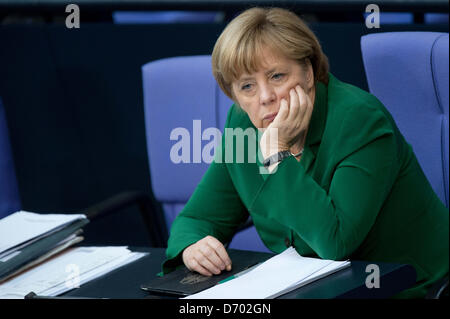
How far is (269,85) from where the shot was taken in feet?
4.69

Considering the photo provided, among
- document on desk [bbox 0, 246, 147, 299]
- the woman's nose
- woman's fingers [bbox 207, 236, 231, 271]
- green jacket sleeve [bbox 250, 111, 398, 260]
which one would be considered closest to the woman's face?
the woman's nose

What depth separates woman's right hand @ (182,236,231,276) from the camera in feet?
4.66

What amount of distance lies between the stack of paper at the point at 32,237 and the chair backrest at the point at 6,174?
0.26 ft

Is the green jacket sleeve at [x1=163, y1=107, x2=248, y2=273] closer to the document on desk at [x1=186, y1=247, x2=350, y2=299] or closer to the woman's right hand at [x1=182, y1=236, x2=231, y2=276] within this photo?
the woman's right hand at [x1=182, y1=236, x2=231, y2=276]

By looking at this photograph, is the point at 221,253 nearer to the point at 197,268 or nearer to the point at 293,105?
the point at 197,268

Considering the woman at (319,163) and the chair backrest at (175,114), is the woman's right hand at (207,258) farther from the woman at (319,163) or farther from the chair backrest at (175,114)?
A: the chair backrest at (175,114)

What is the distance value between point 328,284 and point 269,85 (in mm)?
385

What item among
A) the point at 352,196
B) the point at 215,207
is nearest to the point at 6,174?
the point at 215,207

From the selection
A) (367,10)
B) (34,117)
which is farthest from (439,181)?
(34,117)

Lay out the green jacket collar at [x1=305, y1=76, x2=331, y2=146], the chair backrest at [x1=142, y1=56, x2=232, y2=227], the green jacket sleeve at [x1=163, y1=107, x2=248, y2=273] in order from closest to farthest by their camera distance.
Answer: the green jacket collar at [x1=305, y1=76, x2=331, y2=146]
the green jacket sleeve at [x1=163, y1=107, x2=248, y2=273]
the chair backrest at [x1=142, y1=56, x2=232, y2=227]

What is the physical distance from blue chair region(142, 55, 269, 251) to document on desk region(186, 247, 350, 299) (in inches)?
17.4

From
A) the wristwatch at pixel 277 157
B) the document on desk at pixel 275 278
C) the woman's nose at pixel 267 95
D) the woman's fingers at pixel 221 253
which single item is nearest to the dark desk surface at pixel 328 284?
the document on desk at pixel 275 278

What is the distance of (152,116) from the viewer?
1.91 m

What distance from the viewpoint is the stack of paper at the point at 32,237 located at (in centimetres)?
150
